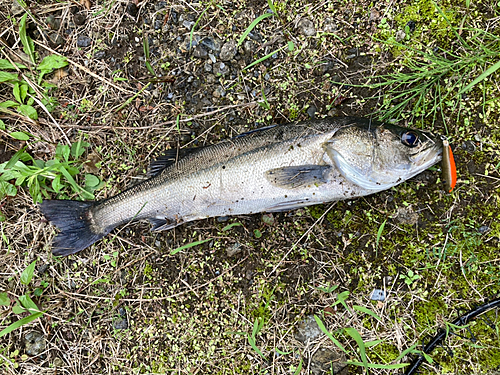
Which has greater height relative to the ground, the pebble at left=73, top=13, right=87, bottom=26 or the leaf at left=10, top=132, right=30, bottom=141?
the pebble at left=73, top=13, right=87, bottom=26

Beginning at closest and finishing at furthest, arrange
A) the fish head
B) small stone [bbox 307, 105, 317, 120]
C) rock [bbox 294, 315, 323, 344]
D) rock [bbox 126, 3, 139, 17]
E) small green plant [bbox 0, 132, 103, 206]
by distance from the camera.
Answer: the fish head
rock [bbox 294, 315, 323, 344]
small stone [bbox 307, 105, 317, 120]
small green plant [bbox 0, 132, 103, 206]
rock [bbox 126, 3, 139, 17]

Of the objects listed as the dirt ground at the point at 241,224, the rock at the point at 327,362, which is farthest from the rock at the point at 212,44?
the rock at the point at 327,362

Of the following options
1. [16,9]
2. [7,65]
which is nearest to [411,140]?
[7,65]

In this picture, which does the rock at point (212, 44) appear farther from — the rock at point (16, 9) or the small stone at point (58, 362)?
the small stone at point (58, 362)

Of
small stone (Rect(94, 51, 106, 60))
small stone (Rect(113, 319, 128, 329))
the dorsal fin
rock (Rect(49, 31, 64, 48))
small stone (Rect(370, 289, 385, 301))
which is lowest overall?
small stone (Rect(370, 289, 385, 301))

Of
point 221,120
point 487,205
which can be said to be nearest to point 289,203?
point 221,120

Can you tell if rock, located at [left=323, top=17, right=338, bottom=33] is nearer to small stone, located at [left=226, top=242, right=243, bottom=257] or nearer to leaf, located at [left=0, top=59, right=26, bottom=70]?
small stone, located at [left=226, top=242, right=243, bottom=257]

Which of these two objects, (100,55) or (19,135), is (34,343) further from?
(100,55)

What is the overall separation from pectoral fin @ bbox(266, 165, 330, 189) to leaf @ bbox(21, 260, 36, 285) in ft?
10.4

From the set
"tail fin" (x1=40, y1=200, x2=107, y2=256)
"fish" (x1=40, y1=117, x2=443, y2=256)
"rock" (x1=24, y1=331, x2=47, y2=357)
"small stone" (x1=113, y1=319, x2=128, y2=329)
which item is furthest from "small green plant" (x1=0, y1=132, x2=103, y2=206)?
"rock" (x1=24, y1=331, x2=47, y2=357)

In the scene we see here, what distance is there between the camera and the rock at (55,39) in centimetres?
454

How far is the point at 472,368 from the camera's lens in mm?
3539

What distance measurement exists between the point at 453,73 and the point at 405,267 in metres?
2.18

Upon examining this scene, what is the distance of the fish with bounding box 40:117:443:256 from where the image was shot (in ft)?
11.1
